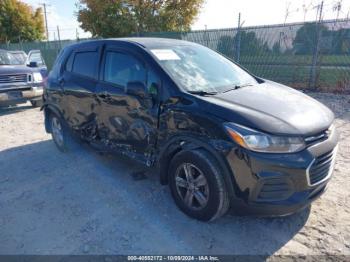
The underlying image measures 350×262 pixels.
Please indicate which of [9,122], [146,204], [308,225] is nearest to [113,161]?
[146,204]

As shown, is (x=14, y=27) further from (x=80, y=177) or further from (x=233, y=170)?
(x=233, y=170)

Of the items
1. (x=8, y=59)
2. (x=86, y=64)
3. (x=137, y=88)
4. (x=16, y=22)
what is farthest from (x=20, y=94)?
(x=16, y=22)

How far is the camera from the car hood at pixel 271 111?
245 cm

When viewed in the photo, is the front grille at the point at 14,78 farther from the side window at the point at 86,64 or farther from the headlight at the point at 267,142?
the headlight at the point at 267,142

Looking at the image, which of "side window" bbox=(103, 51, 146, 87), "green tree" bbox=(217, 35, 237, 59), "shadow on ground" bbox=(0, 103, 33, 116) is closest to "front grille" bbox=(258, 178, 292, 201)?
"side window" bbox=(103, 51, 146, 87)

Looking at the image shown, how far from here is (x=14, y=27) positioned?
28219 millimetres

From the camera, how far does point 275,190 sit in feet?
7.95

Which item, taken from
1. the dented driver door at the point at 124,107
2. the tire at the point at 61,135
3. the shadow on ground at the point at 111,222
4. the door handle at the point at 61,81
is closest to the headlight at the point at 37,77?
the tire at the point at 61,135

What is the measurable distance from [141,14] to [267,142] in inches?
617

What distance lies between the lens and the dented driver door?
318 centimetres

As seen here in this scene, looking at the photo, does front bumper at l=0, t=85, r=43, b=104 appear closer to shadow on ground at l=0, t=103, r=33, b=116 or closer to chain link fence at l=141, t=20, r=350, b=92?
shadow on ground at l=0, t=103, r=33, b=116

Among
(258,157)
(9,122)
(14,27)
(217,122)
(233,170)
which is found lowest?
(9,122)

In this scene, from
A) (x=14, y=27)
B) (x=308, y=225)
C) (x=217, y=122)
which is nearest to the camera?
(x=217, y=122)

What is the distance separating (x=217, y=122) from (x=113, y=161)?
2.45 metres
